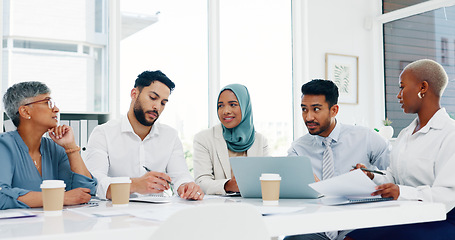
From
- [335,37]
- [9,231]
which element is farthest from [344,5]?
[9,231]

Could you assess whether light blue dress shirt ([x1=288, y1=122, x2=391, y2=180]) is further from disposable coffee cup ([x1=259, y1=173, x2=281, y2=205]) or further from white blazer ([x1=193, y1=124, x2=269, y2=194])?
disposable coffee cup ([x1=259, y1=173, x2=281, y2=205])

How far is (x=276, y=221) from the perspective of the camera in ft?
4.15

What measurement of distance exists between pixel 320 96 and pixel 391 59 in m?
2.82

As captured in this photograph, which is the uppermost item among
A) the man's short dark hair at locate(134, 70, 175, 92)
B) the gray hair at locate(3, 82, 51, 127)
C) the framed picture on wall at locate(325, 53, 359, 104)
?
the framed picture on wall at locate(325, 53, 359, 104)

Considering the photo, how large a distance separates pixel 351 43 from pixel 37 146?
3.84 meters

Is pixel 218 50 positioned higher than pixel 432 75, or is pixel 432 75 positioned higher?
pixel 218 50

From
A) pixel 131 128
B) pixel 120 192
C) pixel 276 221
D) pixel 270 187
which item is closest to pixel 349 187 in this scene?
pixel 270 187

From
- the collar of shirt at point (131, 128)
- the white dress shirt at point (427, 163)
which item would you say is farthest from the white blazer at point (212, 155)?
the white dress shirt at point (427, 163)

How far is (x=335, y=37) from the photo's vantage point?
4.96m

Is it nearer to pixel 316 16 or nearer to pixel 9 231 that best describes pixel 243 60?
pixel 316 16

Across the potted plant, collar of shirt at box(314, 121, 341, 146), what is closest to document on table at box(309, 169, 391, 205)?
collar of shirt at box(314, 121, 341, 146)

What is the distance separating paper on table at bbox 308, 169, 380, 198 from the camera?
1.53 meters

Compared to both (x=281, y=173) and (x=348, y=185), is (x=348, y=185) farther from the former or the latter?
(x=281, y=173)

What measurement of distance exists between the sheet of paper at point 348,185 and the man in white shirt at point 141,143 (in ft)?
2.92
